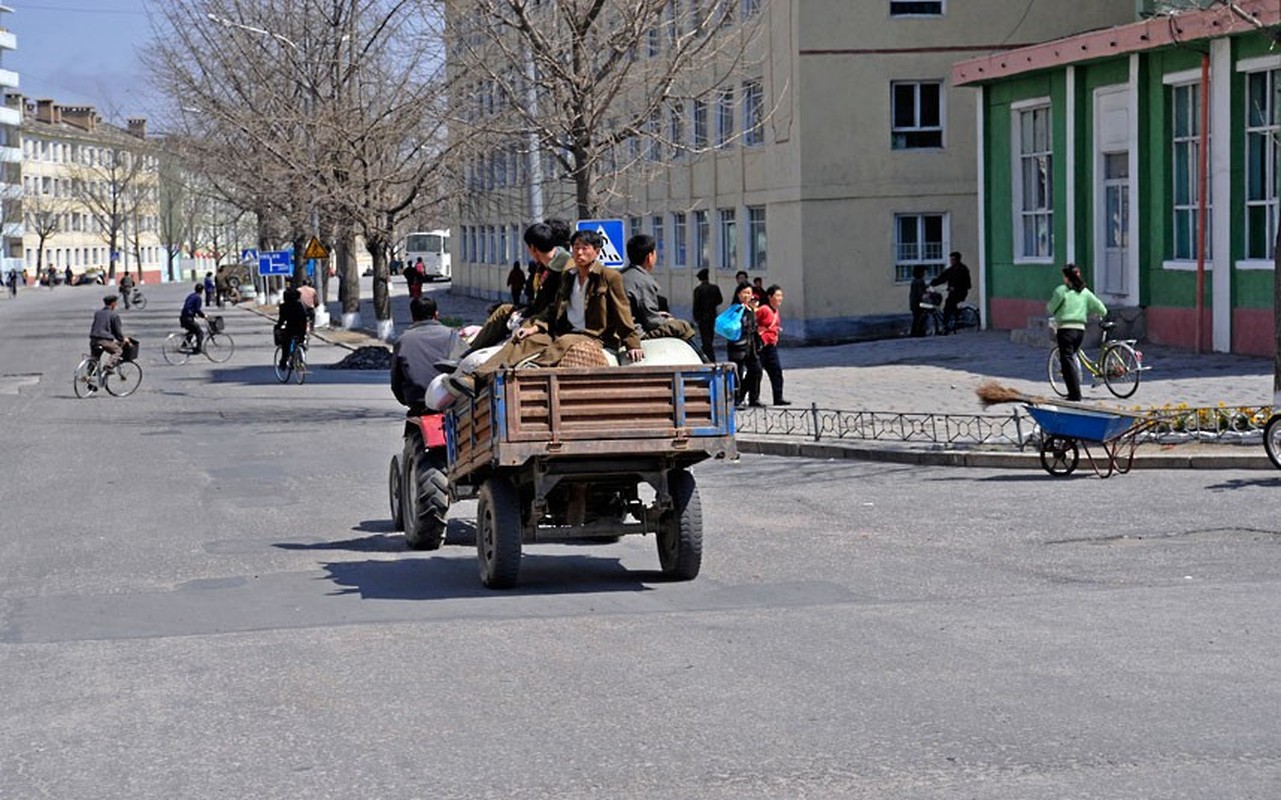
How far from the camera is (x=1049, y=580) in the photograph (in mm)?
11406

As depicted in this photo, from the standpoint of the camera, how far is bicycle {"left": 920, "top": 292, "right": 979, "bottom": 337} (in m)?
38.9

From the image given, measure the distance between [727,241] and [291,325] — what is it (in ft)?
53.9

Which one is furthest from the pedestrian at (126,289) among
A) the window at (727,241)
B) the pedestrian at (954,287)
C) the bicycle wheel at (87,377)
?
the bicycle wheel at (87,377)

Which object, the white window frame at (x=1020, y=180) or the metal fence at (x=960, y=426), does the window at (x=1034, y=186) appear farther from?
the metal fence at (x=960, y=426)

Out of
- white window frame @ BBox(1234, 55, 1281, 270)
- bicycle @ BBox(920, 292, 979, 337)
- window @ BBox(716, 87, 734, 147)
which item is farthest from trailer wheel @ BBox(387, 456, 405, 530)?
window @ BBox(716, 87, 734, 147)

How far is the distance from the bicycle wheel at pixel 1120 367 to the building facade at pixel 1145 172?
2.91 meters

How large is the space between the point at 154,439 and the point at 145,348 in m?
25.3

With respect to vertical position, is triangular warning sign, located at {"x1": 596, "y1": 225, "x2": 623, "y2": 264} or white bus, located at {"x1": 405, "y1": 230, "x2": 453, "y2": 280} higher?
white bus, located at {"x1": 405, "y1": 230, "x2": 453, "y2": 280}

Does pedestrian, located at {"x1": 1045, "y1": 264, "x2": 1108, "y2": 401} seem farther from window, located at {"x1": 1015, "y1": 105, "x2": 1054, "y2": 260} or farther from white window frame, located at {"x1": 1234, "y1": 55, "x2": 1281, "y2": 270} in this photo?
window, located at {"x1": 1015, "y1": 105, "x2": 1054, "y2": 260}

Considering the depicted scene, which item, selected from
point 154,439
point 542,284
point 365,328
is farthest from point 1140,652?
point 365,328

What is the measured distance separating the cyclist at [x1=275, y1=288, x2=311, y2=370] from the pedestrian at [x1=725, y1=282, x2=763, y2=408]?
11.8 metres

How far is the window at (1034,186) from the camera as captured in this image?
35312mm

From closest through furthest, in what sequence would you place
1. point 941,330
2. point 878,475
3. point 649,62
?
point 878,475 < point 649,62 < point 941,330

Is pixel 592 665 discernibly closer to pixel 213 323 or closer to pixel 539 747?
pixel 539 747
